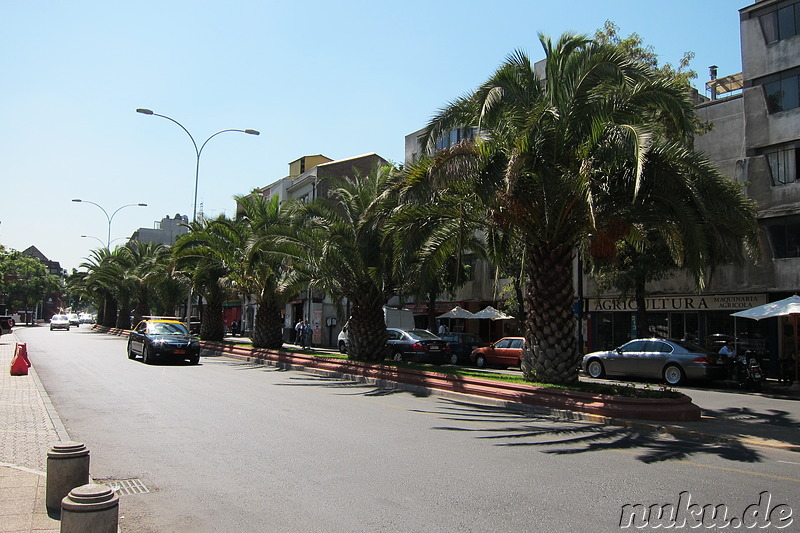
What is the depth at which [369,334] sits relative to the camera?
20469 millimetres

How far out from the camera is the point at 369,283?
65.7ft

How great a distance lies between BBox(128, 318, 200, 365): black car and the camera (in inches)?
860

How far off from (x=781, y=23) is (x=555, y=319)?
18681 mm

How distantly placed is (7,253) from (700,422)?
56629mm

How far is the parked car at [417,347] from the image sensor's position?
2500 cm

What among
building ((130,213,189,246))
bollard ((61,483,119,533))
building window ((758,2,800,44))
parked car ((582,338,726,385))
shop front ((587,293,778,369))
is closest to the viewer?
bollard ((61,483,119,533))

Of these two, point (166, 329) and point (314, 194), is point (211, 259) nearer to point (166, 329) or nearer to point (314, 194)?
point (166, 329)

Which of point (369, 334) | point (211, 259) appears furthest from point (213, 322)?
point (369, 334)

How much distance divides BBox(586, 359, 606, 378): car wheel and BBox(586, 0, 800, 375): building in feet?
14.3

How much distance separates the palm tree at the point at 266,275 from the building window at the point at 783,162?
61.2 feet
